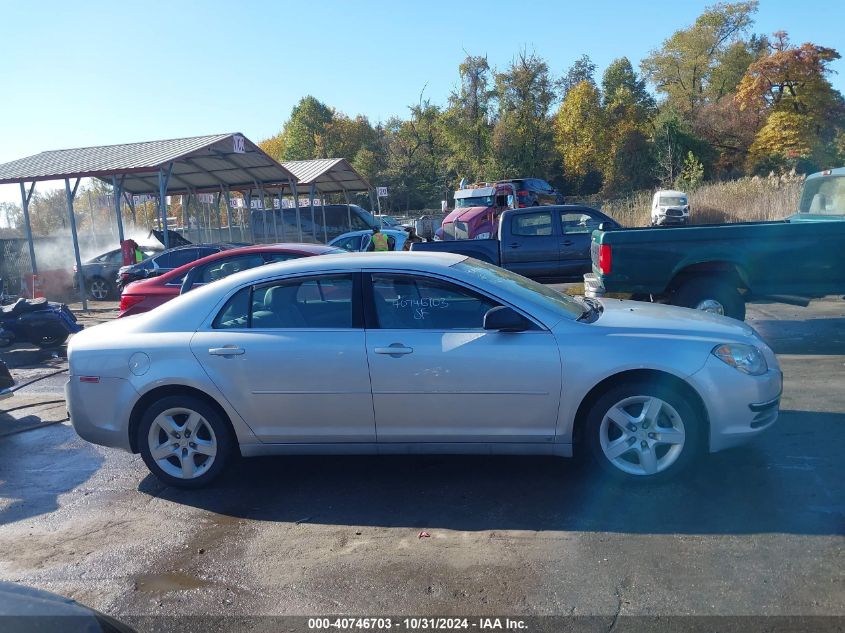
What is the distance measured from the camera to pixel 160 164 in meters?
17.4

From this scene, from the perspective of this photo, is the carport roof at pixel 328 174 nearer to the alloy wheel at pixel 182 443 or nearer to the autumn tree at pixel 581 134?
the alloy wheel at pixel 182 443

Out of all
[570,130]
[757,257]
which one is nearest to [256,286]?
[757,257]

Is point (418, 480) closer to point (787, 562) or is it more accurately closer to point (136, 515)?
point (136, 515)

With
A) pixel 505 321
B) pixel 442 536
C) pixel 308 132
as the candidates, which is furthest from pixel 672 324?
pixel 308 132

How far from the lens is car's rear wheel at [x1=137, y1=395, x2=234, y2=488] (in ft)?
16.8

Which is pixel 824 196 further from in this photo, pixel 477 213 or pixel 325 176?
pixel 325 176

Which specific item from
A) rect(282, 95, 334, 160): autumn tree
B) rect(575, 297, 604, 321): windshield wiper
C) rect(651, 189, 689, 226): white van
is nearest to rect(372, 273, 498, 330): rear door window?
rect(575, 297, 604, 321): windshield wiper

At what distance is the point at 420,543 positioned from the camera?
4227 millimetres

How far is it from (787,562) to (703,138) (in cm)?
5283

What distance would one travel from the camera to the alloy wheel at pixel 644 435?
4676 millimetres

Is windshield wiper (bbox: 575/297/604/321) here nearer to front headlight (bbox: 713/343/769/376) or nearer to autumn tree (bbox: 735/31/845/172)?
front headlight (bbox: 713/343/769/376)

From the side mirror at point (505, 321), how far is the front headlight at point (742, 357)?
1.25 meters

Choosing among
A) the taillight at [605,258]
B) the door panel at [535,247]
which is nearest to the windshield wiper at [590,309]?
the taillight at [605,258]

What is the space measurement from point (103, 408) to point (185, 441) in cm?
65
